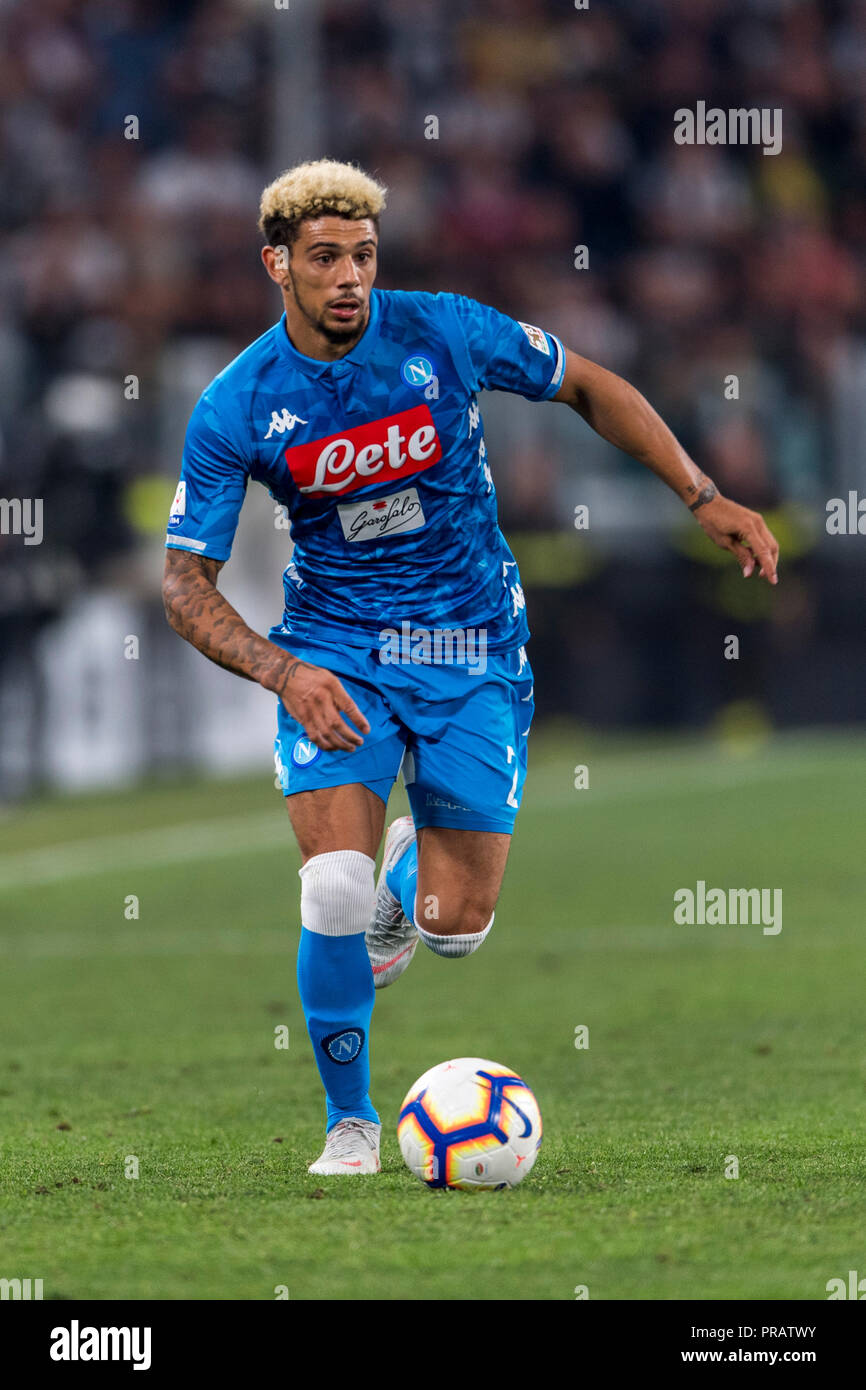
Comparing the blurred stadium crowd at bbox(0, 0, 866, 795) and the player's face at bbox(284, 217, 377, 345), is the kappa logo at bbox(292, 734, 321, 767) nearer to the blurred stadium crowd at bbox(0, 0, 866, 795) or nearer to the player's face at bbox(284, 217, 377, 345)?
the player's face at bbox(284, 217, 377, 345)

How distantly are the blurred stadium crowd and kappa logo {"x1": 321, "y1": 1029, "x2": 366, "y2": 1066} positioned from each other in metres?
10.0

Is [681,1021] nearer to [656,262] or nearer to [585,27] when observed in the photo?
[656,262]

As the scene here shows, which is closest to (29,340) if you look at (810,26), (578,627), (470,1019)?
(578,627)

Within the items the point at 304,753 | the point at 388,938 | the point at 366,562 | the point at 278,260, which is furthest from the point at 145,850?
the point at 278,260

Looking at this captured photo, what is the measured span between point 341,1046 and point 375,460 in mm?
1335

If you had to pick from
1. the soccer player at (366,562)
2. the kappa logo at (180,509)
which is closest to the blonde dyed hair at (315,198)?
the soccer player at (366,562)

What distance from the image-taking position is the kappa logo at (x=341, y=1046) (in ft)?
15.8

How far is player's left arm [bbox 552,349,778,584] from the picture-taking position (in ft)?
16.4

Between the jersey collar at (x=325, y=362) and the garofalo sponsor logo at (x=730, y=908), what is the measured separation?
4864 mm

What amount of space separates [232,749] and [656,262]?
6647mm

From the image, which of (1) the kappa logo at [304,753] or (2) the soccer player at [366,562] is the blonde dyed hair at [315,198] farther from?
(1) the kappa logo at [304,753]

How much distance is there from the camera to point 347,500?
195 inches
